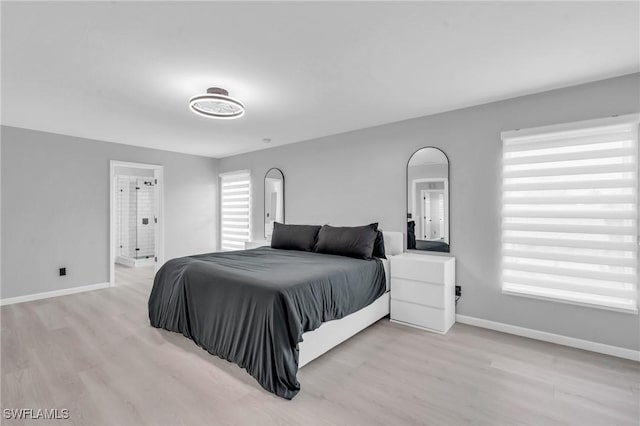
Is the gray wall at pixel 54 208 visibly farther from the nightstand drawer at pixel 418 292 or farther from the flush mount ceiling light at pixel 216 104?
the nightstand drawer at pixel 418 292

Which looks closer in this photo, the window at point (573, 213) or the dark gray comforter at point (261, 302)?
the dark gray comforter at point (261, 302)

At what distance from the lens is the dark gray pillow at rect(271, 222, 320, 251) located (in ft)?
13.4

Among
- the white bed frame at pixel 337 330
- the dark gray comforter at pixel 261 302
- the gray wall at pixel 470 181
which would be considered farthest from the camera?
the gray wall at pixel 470 181

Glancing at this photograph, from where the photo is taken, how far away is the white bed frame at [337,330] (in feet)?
7.74

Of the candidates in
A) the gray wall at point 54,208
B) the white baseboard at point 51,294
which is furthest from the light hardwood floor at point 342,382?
the gray wall at point 54,208

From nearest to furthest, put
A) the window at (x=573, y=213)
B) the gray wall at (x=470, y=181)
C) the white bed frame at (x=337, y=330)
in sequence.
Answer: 1. the white bed frame at (x=337, y=330)
2. the window at (x=573, y=213)
3. the gray wall at (x=470, y=181)

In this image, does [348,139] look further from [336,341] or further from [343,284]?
[336,341]

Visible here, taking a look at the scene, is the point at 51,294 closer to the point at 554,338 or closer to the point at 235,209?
the point at 235,209

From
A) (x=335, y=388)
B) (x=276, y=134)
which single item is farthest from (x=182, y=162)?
(x=335, y=388)

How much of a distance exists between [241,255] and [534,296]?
10.2 ft

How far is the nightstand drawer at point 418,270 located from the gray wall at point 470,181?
0.48m

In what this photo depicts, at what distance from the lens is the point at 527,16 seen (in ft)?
5.97

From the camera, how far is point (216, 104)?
286 centimetres

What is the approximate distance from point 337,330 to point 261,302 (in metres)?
0.87
